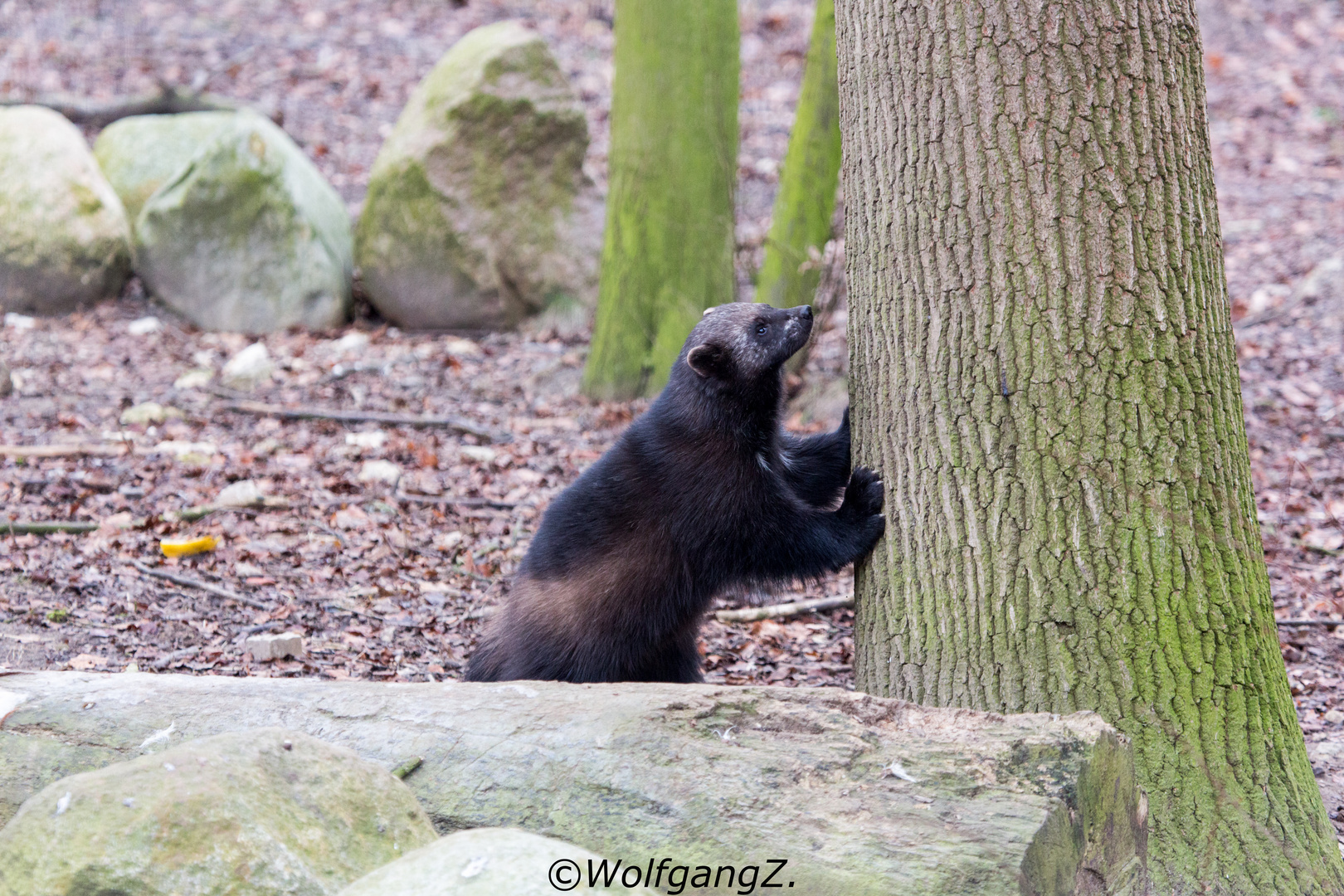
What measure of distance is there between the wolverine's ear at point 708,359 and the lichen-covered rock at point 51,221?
832cm

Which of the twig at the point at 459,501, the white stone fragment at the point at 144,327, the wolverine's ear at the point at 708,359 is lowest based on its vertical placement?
the twig at the point at 459,501

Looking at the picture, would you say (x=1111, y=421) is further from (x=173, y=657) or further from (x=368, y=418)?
(x=368, y=418)

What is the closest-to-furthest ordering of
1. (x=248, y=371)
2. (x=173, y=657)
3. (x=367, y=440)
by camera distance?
(x=173, y=657)
(x=367, y=440)
(x=248, y=371)

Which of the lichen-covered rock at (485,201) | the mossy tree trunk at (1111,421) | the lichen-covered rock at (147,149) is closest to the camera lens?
the mossy tree trunk at (1111,421)

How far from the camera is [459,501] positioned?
7480 millimetres

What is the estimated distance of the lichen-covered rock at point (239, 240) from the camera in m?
11.0

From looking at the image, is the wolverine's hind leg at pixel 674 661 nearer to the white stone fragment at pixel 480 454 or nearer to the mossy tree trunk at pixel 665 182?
the white stone fragment at pixel 480 454

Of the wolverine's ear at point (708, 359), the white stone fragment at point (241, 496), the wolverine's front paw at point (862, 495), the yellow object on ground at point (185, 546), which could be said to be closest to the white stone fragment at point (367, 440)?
the white stone fragment at point (241, 496)

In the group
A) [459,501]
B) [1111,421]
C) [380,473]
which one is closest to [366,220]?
[380,473]

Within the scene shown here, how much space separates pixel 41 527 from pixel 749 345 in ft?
13.6

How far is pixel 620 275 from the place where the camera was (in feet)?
31.2

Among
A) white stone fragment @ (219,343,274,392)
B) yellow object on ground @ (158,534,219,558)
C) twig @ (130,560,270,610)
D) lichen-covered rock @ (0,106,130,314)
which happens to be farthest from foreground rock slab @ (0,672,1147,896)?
lichen-covered rock @ (0,106,130,314)

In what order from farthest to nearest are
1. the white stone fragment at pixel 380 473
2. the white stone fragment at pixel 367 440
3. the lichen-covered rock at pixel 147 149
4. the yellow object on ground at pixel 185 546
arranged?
the lichen-covered rock at pixel 147 149 < the white stone fragment at pixel 367 440 < the white stone fragment at pixel 380 473 < the yellow object on ground at pixel 185 546

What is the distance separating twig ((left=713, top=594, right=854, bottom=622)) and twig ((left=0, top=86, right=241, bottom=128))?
10672 millimetres
